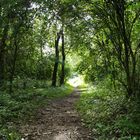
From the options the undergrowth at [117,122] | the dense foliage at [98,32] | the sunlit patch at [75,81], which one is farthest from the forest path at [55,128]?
the sunlit patch at [75,81]

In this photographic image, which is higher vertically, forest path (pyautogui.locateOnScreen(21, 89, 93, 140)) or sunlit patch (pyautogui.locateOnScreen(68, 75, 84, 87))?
sunlit patch (pyautogui.locateOnScreen(68, 75, 84, 87))

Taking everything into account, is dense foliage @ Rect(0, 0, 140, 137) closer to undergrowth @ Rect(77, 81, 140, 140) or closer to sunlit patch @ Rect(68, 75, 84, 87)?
undergrowth @ Rect(77, 81, 140, 140)

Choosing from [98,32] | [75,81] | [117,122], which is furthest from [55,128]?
[75,81]

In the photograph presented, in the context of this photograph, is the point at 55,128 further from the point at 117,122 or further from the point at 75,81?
the point at 75,81

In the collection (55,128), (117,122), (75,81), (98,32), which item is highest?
(98,32)

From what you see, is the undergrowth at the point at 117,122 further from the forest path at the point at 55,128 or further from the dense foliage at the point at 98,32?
the forest path at the point at 55,128

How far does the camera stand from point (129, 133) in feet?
23.7

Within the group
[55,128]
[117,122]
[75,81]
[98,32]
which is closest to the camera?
[117,122]

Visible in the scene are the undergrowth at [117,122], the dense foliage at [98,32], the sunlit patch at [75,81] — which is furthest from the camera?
the sunlit patch at [75,81]

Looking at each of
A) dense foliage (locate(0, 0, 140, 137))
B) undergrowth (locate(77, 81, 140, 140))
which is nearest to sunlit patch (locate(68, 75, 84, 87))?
dense foliage (locate(0, 0, 140, 137))

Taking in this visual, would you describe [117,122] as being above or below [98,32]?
below

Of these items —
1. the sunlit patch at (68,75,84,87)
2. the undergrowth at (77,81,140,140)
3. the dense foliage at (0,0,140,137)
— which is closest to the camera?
the undergrowth at (77,81,140,140)

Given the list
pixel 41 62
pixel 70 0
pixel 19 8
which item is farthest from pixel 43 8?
pixel 41 62

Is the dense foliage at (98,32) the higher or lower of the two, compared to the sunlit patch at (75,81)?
higher
